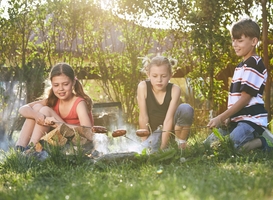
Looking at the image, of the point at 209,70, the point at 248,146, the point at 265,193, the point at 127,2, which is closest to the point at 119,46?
the point at 127,2

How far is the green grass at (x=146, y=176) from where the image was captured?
8.59ft

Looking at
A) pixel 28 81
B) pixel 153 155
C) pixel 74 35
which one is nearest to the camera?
pixel 153 155

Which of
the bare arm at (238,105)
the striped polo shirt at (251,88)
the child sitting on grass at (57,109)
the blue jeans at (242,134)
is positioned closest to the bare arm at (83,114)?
the child sitting on grass at (57,109)

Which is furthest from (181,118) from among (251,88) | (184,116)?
Result: (251,88)

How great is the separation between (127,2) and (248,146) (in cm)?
370

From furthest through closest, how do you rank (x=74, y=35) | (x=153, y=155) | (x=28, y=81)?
(x=74, y=35) → (x=28, y=81) → (x=153, y=155)

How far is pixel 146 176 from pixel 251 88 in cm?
196

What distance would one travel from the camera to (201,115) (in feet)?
25.9

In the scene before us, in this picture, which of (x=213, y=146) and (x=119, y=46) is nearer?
(x=213, y=146)

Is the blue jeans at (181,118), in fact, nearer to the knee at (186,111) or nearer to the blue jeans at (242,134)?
the knee at (186,111)

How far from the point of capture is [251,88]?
4875 millimetres

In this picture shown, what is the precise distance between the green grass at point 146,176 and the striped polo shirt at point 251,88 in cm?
74

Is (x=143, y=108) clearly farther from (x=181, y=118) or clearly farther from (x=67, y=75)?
(x=67, y=75)

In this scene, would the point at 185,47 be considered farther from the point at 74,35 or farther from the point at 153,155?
the point at 153,155
